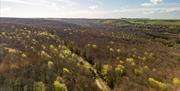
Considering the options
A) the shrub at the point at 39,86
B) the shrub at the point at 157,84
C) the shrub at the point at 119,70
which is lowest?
the shrub at the point at 157,84

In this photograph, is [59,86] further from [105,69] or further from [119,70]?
[119,70]

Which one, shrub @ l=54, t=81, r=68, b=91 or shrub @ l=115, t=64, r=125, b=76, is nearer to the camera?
shrub @ l=54, t=81, r=68, b=91

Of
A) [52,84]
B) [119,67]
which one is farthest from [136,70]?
[52,84]

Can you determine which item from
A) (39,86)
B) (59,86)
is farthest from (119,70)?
(39,86)

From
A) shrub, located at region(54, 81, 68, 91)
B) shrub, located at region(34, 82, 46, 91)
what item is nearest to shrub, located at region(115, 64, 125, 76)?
shrub, located at region(54, 81, 68, 91)

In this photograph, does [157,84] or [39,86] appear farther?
[157,84]

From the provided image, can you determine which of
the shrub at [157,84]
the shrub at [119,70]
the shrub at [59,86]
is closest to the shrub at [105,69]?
the shrub at [119,70]

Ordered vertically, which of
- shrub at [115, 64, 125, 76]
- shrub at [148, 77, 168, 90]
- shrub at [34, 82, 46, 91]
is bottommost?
shrub at [148, 77, 168, 90]

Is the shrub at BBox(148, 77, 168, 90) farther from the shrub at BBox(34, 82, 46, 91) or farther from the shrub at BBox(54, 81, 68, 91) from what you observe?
the shrub at BBox(34, 82, 46, 91)

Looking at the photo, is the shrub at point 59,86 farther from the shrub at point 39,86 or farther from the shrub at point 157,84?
the shrub at point 157,84

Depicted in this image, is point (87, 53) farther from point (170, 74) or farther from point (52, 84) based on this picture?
point (52, 84)

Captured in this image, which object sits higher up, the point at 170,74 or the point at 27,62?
the point at 27,62
